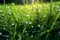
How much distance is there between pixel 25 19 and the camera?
2908 mm

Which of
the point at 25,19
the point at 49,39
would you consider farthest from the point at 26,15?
the point at 49,39

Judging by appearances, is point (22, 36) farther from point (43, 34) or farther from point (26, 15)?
point (26, 15)

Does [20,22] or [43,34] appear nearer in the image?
[43,34]

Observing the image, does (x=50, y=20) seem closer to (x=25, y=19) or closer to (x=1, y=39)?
(x=25, y=19)

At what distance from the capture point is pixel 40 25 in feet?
9.15

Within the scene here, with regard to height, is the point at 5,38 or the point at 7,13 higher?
the point at 7,13

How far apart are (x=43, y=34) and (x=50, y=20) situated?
0.22m

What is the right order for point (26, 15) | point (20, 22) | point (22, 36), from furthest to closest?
point (26, 15) < point (20, 22) < point (22, 36)

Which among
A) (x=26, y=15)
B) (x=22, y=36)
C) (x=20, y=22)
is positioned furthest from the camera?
(x=26, y=15)

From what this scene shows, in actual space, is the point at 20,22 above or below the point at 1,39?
above

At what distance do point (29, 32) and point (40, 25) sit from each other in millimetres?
163

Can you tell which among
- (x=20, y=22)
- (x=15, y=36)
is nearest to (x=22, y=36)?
(x=15, y=36)

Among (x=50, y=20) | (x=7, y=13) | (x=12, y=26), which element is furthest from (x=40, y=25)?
(x=7, y=13)

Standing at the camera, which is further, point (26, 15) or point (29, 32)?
point (26, 15)
